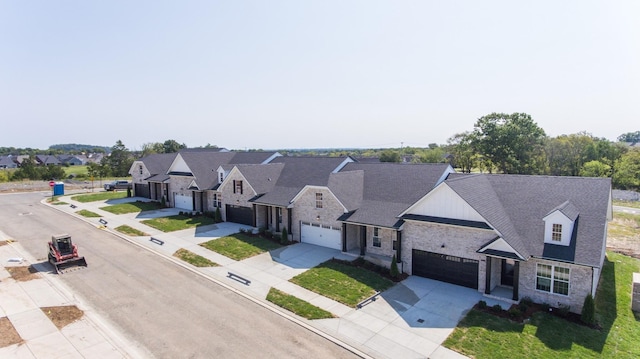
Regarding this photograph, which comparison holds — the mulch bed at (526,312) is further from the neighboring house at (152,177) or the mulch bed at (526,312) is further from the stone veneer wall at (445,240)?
the neighboring house at (152,177)

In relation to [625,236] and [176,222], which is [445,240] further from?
[625,236]

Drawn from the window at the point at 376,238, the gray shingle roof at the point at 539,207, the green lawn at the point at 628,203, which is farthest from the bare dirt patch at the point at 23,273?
the green lawn at the point at 628,203

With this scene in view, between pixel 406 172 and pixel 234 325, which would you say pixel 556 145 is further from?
pixel 234 325

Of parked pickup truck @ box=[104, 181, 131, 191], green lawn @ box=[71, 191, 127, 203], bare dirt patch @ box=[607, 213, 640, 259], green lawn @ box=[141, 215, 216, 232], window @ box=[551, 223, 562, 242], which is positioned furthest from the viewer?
parked pickup truck @ box=[104, 181, 131, 191]

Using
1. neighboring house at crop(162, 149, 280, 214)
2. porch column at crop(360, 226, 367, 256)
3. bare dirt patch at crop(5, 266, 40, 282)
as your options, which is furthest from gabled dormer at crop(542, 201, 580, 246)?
neighboring house at crop(162, 149, 280, 214)

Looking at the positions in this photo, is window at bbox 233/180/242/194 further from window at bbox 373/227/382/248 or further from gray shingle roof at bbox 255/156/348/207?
window at bbox 373/227/382/248

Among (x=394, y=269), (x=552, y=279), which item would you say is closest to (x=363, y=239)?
(x=394, y=269)
